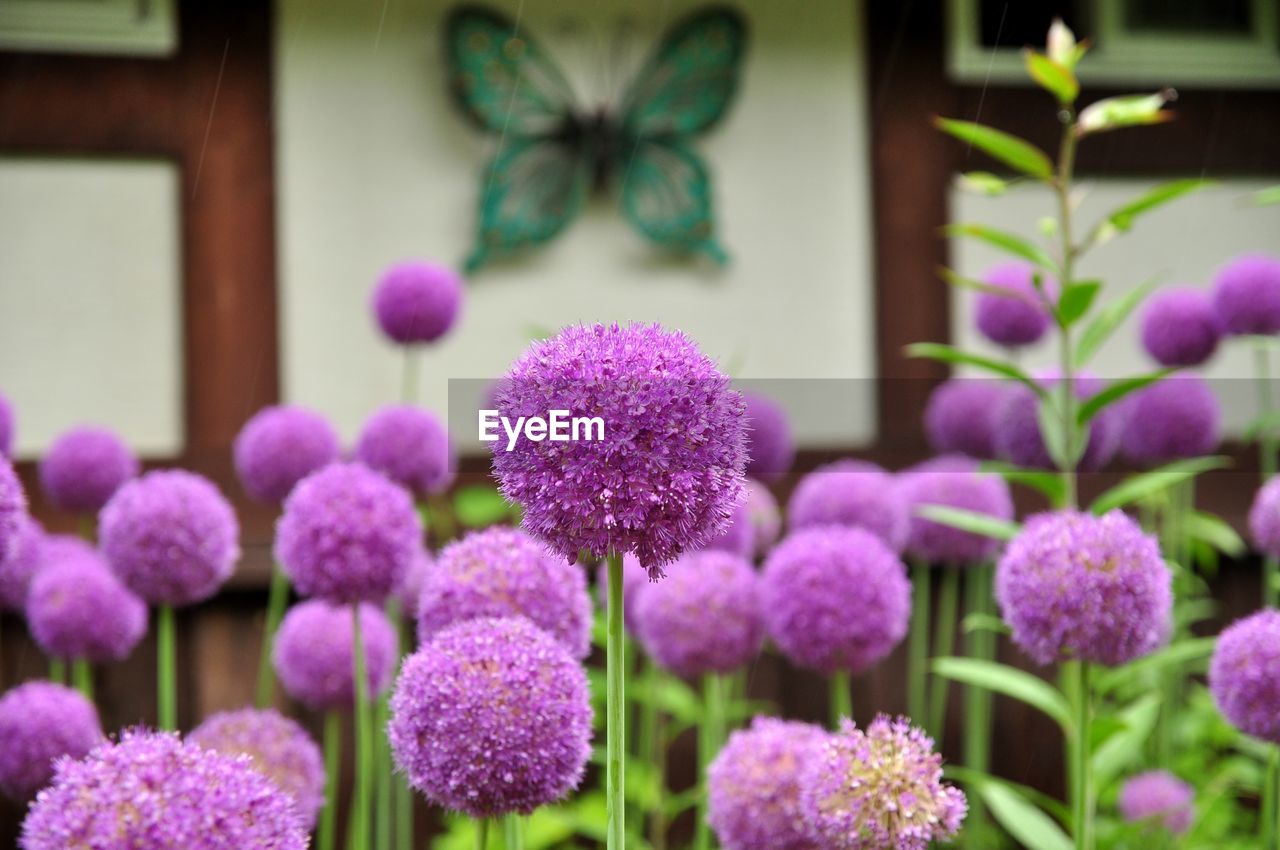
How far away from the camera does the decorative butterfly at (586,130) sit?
229 cm

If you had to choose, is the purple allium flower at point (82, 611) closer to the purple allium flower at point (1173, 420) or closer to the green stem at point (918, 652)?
the green stem at point (918, 652)

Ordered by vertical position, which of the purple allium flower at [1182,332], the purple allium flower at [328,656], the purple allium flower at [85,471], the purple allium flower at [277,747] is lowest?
the purple allium flower at [277,747]

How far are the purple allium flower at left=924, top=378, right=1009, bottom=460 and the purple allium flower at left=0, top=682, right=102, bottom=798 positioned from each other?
109 cm

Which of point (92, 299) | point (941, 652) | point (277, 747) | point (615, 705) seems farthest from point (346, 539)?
point (92, 299)

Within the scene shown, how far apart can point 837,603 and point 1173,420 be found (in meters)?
0.74

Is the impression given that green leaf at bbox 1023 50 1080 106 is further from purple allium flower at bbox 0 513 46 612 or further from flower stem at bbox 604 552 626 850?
purple allium flower at bbox 0 513 46 612

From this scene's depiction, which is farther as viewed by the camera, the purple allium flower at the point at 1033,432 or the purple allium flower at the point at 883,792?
the purple allium flower at the point at 1033,432

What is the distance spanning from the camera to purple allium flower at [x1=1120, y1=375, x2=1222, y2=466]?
1523mm

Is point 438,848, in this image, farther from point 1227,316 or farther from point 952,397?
point 1227,316

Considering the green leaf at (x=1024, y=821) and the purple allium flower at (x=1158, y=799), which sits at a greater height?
the green leaf at (x=1024, y=821)

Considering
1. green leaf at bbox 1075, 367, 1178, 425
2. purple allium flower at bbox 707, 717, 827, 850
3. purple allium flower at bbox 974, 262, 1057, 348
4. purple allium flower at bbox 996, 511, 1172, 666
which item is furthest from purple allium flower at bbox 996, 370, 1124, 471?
purple allium flower at bbox 707, 717, 827, 850

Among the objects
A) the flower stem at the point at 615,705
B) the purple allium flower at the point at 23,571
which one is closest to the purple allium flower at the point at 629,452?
the flower stem at the point at 615,705

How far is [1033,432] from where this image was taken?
4.45 ft

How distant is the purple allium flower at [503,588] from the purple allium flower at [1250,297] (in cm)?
100
